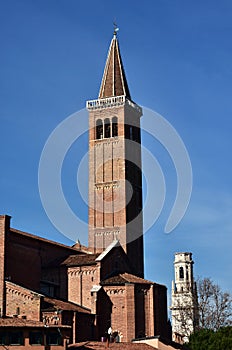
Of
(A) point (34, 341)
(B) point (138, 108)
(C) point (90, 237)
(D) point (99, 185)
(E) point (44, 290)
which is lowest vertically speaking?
(A) point (34, 341)

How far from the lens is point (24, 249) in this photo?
55.8 metres

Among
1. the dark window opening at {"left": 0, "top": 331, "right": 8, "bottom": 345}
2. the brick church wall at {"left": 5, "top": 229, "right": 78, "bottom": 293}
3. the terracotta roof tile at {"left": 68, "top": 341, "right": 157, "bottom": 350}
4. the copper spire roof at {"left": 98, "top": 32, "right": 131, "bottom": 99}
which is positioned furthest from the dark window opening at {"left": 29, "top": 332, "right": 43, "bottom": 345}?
the copper spire roof at {"left": 98, "top": 32, "right": 131, "bottom": 99}

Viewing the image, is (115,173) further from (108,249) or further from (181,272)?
(181,272)

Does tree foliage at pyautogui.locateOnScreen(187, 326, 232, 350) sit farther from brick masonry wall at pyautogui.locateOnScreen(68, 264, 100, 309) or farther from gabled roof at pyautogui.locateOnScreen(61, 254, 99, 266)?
gabled roof at pyautogui.locateOnScreen(61, 254, 99, 266)

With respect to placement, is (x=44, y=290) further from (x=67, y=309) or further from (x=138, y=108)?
(x=138, y=108)

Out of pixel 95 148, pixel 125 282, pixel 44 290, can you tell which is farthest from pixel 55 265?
pixel 95 148

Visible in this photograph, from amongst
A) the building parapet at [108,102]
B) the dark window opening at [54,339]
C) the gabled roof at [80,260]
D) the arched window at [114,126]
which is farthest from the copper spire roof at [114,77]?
the dark window opening at [54,339]

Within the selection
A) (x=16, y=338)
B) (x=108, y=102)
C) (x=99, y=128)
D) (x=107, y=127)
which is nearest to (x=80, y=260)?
(x=107, y=127)

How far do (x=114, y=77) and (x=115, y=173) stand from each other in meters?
11.0

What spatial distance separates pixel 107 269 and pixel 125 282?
3.87 m

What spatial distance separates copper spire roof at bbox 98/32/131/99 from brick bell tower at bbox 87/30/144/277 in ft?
0.33

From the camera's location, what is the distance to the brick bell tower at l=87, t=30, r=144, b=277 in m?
64.9

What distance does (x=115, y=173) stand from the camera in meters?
66.0

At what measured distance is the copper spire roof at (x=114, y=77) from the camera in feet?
230
